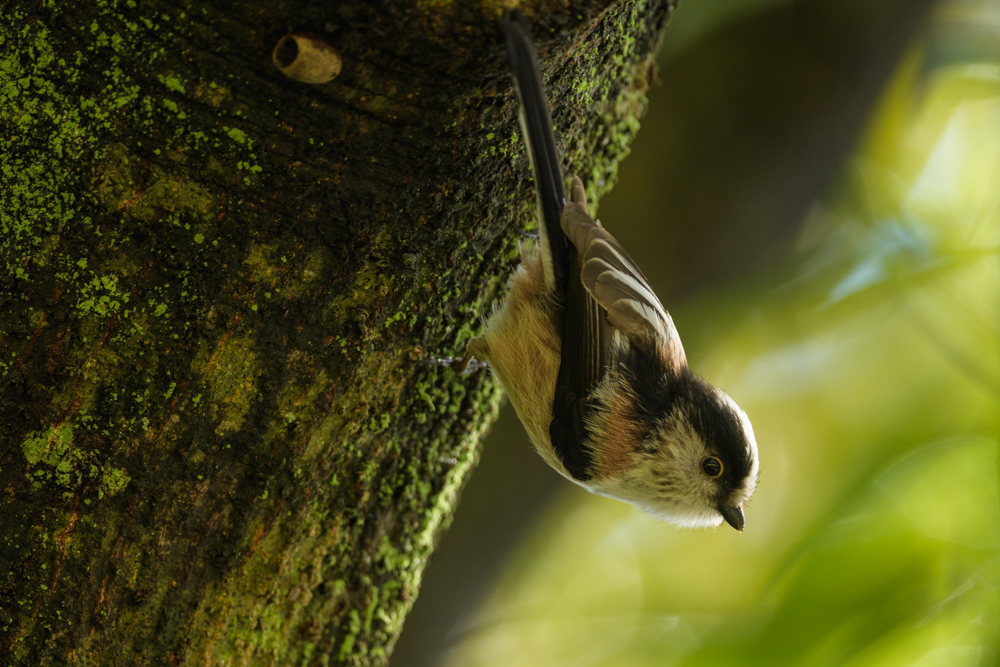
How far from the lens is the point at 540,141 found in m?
1.39

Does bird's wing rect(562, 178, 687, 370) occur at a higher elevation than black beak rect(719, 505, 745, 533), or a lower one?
higher

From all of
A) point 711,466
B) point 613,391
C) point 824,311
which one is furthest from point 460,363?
point 824,311

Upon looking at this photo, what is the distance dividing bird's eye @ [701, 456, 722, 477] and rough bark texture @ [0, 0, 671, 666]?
1076 mm

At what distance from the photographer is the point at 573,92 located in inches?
57.2

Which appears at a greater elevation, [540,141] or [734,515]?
[540,141]

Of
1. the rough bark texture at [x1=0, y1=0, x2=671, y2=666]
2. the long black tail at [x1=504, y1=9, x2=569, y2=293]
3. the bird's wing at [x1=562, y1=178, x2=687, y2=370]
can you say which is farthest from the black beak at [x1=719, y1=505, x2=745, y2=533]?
the rough bark texture at [x1=0, y1=0, x2=671, y2=666]

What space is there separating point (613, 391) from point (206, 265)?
125 cm

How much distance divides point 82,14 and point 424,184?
597 millimetres

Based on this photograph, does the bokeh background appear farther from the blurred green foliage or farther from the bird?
the bird

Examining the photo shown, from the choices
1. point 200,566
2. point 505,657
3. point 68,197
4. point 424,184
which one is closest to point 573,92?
point 424,184

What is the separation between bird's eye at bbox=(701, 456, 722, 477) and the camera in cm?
206

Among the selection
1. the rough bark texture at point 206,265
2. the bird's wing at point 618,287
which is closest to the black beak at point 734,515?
the bird's wing at point 618,287

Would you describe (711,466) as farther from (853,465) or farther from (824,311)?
A: (824,311)

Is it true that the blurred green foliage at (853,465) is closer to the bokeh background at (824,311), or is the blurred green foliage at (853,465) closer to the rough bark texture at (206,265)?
the bokeh background at (824,311)
